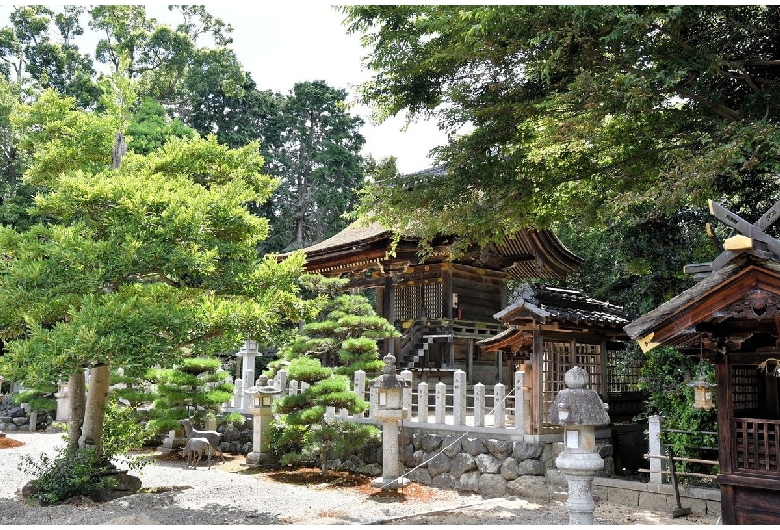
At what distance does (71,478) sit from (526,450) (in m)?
7.05

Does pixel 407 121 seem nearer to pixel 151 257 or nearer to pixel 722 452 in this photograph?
pixel 151 257

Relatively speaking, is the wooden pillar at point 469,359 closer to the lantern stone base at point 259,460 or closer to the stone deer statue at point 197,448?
the lantern stone base at point 259,460

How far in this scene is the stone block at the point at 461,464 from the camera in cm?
1183

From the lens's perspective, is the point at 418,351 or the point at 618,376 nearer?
the point at 618,376

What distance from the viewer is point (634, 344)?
12312mm

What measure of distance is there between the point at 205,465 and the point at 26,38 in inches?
957

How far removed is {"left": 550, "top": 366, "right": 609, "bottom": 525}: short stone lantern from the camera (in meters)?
5.98

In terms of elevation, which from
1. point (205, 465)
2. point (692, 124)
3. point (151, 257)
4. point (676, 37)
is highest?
point (676, 37)

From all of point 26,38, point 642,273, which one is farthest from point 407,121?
point 26,38

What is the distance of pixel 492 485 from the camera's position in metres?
11.5

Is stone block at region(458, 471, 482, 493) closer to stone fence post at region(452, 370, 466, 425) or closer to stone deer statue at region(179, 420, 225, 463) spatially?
stone fence post at region(452, 370, 466, 425)

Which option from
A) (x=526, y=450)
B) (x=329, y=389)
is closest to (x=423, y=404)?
(x=329, y=389)

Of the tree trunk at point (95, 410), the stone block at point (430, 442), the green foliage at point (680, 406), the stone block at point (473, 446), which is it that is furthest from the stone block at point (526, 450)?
the tree trunk at point (95, 410)

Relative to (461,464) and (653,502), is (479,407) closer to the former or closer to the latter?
(461,464)
